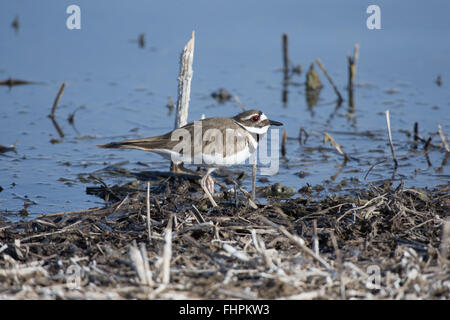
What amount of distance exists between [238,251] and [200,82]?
8133mm

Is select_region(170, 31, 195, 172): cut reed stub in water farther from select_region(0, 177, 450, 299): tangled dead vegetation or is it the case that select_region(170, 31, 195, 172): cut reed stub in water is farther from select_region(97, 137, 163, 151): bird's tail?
select_region(0, 177, 450, 299): tangled dead vegetation

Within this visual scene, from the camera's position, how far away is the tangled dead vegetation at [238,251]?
4426 millimetres

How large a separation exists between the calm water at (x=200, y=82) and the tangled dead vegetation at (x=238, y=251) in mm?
1571

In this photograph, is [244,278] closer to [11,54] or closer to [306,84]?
[306,84]

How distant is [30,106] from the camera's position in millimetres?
11109

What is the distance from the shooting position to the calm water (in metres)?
8.61

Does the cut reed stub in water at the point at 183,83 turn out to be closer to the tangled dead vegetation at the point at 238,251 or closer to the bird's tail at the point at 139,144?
the bird's tail at the point at 139,144

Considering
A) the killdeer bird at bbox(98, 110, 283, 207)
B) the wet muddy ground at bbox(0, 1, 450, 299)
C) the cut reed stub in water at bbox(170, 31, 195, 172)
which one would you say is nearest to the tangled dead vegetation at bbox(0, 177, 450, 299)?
the wet muddy ground at bbox(0, 1, 450, 299)

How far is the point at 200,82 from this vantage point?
12.6 m

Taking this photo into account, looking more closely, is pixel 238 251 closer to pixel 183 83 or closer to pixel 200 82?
pixel 183 83

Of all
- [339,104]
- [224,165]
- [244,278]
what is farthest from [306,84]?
[244,278]

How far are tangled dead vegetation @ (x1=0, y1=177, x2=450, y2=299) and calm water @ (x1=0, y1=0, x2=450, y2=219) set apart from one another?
61.8 inches

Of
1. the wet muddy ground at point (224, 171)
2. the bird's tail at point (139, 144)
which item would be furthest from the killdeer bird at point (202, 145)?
the wet muddy ground at point (224, 171)

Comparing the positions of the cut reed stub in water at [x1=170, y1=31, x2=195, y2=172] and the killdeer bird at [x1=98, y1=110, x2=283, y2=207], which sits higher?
the cut reed stub in water at [x1=170, y1=31, x2=195, y2=172]
